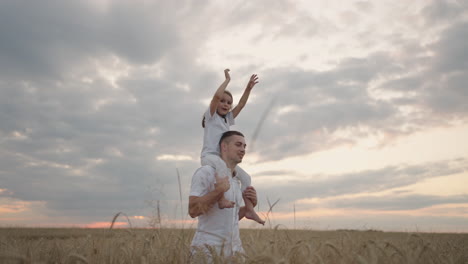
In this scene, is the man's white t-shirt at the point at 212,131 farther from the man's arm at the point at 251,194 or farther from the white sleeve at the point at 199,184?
the white sleeve at the point at 199,184

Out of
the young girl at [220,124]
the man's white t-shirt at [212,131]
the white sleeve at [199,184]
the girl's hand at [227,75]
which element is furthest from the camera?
the girl's hand at [227,75]

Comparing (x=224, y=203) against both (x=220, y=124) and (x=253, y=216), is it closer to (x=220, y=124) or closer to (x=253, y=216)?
(x=253, y=216)

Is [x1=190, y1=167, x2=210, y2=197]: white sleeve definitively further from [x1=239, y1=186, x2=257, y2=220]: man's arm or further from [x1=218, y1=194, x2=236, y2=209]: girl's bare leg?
[x1=239, y1=186, x2=257, y2=220]: man's arm

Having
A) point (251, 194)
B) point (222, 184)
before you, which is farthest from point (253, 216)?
point (222, 184)

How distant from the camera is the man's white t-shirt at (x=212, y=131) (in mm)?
5998

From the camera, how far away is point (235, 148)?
438 centimetres

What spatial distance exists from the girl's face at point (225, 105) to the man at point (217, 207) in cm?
186

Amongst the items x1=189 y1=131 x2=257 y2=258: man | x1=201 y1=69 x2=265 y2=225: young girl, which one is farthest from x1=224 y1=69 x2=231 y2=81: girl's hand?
x1=189 y1=131 x2=257 y2=258: man

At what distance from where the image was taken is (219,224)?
4168mm

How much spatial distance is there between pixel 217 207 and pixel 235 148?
2.35ft

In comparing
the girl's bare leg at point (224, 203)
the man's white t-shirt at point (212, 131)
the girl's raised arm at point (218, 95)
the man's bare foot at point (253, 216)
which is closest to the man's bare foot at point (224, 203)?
the girl's bare leg at point (224, 203)

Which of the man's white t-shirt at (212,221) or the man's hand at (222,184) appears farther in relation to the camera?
the man's white t-shirt at (212,221)

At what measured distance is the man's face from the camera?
438cm

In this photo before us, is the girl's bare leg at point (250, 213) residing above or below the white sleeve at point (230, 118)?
below
